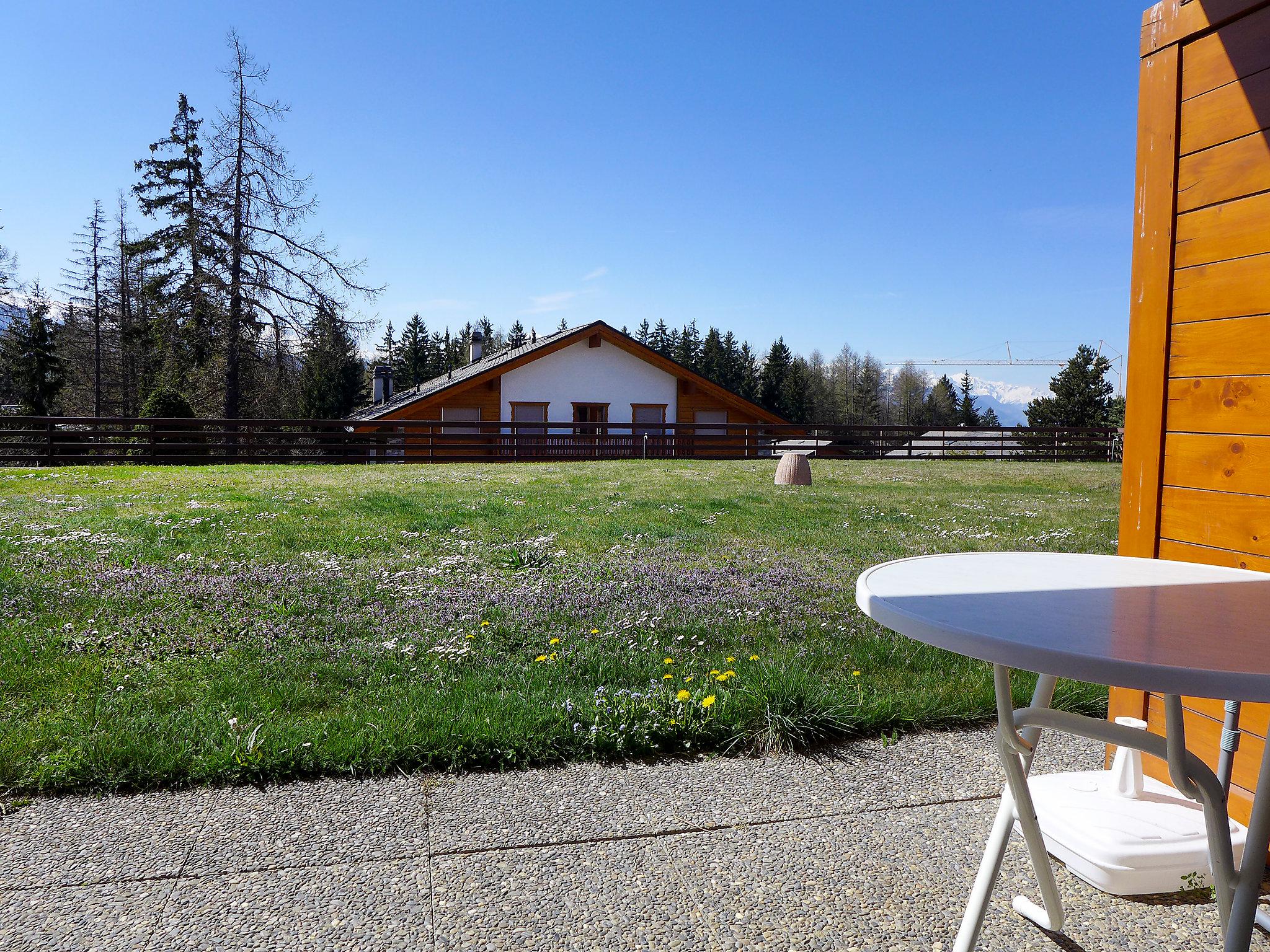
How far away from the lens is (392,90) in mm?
15305

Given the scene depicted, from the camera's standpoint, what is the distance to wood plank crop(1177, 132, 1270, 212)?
2.06 m

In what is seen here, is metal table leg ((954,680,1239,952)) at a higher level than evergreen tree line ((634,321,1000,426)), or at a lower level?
lower

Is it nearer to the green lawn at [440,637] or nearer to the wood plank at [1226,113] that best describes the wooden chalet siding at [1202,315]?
the wood plank at [1226,113]

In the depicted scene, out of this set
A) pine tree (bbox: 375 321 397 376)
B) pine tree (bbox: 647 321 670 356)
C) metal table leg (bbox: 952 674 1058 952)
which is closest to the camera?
metal table leg (bbox: 952 674 1058 952)

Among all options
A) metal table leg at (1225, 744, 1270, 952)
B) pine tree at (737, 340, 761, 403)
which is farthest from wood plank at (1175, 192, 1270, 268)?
pine tree at (737, 340, 761, 403)

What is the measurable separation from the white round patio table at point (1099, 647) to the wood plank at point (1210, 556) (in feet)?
1.22

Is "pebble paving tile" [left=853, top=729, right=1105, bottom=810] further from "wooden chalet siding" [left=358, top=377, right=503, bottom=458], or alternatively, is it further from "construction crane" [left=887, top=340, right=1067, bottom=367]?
"construction crane" [left=887, top=340, right=1067, bottom=367]

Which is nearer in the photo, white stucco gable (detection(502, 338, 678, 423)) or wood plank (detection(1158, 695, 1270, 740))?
wood plank (detection(1158, 695, 1270, 740))

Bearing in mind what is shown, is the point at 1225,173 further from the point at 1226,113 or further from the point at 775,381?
the point at 775,381

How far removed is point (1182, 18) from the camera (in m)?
2.32

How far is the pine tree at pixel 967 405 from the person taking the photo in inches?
2813

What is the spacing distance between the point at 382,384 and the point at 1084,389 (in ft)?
149

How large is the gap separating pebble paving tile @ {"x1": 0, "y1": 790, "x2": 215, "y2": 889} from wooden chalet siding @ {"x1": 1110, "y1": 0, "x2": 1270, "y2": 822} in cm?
278

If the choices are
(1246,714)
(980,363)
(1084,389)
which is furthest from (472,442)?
(980,363)
